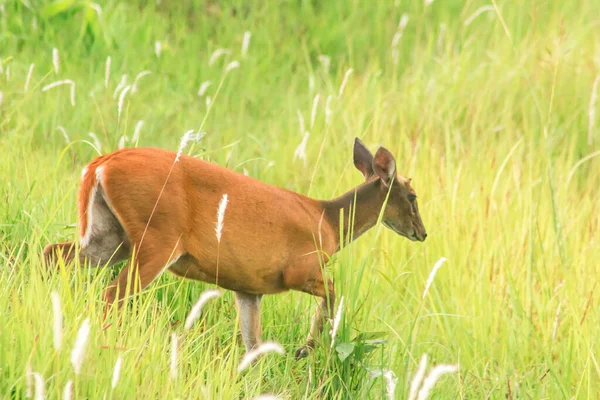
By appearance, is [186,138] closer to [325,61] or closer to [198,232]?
[198,232]

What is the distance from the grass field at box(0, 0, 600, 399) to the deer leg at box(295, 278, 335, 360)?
0.33ft

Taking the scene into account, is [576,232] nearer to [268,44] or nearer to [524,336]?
[524,336]

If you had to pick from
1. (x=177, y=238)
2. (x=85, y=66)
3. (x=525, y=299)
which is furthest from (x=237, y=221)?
(x=85, y=66)

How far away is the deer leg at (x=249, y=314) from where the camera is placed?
4953mm

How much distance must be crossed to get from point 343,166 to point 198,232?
316 cm

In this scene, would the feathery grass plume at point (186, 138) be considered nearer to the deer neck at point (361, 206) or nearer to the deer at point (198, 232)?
the deer at point (198, 232)

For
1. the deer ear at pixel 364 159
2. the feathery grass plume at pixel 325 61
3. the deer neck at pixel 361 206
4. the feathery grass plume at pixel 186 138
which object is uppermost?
the feathery grass plume at pixel 186 138

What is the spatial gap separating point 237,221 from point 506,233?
7.46 ft

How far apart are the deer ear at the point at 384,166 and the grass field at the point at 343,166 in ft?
1.15

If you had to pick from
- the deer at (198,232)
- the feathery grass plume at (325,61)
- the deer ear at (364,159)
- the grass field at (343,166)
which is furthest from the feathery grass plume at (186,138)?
the feathery grass plume at (325,61)

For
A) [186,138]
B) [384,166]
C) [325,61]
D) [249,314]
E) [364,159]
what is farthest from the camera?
[325,61]

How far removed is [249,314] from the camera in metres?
4.97

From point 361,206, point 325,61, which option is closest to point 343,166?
point 325,61

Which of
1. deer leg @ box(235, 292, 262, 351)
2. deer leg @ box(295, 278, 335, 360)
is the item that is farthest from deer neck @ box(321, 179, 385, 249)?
deer leg @ box(235, 292, 262, 351)
